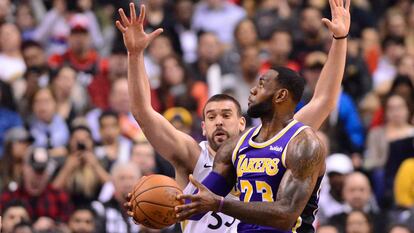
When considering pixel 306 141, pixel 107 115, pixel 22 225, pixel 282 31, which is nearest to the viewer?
pixel 306 141

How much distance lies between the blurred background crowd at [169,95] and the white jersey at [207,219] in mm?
3355

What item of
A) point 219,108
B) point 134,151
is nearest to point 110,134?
point 134,151

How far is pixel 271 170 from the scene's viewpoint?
8.97m

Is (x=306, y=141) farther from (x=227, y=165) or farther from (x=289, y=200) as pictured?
(x=227, y=165)

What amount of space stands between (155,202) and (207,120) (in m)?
1.72

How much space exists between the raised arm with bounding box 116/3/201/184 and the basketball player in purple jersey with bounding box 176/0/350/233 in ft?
3.44

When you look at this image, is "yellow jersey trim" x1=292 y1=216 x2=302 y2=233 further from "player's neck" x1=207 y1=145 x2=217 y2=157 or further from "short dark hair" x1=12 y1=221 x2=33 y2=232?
"short dark hair" x1=12 y1=221 x2=33 y2=232

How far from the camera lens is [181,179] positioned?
1060cm

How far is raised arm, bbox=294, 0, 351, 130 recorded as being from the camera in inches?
408

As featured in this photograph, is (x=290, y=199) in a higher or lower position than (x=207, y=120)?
lower

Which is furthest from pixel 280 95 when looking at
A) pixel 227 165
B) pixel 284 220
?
pixel 284 220

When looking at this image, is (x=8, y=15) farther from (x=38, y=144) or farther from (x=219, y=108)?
(x=219, y=108)

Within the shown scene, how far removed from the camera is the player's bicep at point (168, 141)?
34.4 ft

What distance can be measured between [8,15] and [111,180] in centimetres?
466
